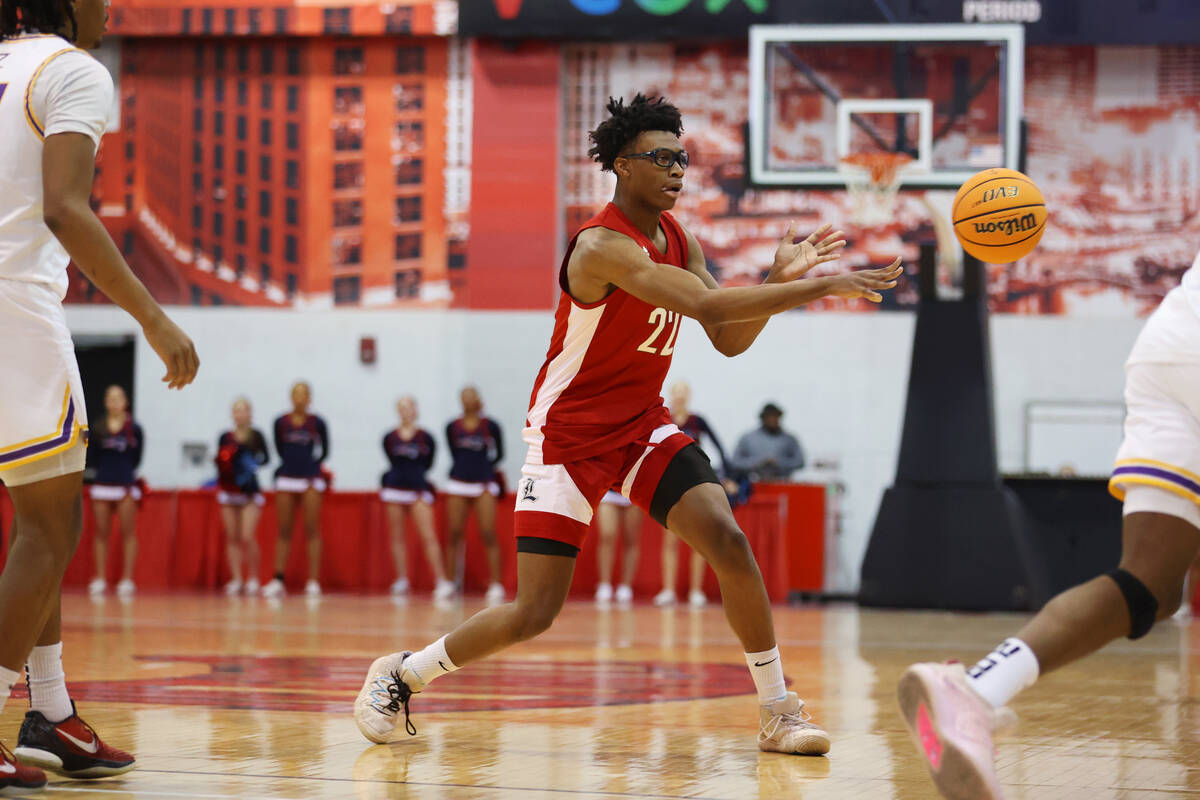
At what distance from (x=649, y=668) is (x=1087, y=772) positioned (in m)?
3.23

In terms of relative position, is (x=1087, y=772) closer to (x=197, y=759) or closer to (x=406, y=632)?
(x=197, y=759)

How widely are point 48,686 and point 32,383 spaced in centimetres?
92

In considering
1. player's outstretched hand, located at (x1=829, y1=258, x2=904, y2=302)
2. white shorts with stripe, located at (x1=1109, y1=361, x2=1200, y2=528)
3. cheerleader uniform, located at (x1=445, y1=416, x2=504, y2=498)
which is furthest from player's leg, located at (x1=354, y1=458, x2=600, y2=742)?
cheerleader uniform, located at (x1=445, y1=416, x2=504, y2=498)

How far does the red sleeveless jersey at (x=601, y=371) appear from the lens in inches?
174

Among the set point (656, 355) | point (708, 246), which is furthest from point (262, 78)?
point (656, 355)

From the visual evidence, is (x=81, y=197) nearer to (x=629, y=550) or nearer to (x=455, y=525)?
(x=629, y=550)

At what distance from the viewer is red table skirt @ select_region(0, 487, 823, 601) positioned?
44.3ft

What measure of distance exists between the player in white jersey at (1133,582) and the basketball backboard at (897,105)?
910cm

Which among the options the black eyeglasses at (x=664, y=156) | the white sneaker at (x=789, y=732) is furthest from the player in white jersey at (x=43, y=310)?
the white sneaker at (x=789, y=732)

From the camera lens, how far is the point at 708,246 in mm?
15984

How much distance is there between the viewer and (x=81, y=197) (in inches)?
135

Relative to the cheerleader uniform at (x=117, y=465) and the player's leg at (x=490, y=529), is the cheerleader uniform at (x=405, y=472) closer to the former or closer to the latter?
the player's leg at (x=490, y=529)

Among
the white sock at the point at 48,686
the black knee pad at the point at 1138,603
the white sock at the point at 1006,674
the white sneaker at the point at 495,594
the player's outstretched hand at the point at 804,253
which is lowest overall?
the white sneaker at the point at 495,594

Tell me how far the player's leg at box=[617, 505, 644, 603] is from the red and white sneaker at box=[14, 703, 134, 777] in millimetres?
8968
